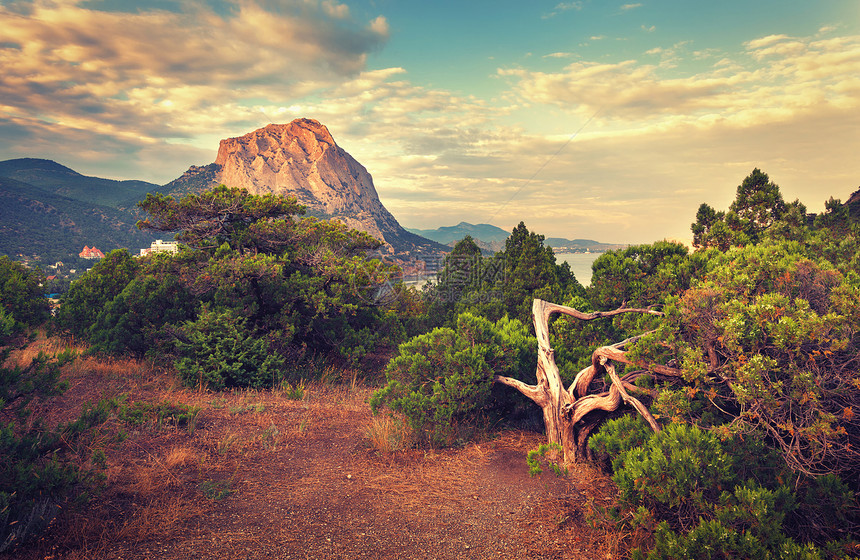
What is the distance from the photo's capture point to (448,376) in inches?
291

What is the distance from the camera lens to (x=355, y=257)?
13.0 m

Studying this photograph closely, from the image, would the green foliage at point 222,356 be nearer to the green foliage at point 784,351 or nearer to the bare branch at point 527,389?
the bare branch at point 527,389

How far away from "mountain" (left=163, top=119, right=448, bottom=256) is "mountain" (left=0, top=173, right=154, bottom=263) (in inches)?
1679

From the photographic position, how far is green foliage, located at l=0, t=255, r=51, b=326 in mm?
12023

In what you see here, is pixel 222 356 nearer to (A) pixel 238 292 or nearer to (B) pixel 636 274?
(A) pixel 238 292

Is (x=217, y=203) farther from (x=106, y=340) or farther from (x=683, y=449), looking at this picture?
(x=683, y=449)

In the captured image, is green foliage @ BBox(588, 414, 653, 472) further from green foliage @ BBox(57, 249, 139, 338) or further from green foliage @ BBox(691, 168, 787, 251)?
green foliage @ BBox(57, 249, 139, 338)

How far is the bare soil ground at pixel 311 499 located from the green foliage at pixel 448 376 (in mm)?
538

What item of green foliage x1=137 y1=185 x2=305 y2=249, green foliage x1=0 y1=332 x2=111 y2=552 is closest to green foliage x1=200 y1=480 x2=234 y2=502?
green foliage x1=0 y1=332 x2=111 y2=552

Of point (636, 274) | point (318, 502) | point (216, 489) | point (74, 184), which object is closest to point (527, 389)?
point (318, 502)

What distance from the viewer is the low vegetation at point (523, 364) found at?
379 cm

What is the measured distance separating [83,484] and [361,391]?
259 inches

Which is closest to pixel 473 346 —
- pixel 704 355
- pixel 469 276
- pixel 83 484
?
pixel 704 355

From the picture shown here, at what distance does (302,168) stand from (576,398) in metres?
170
